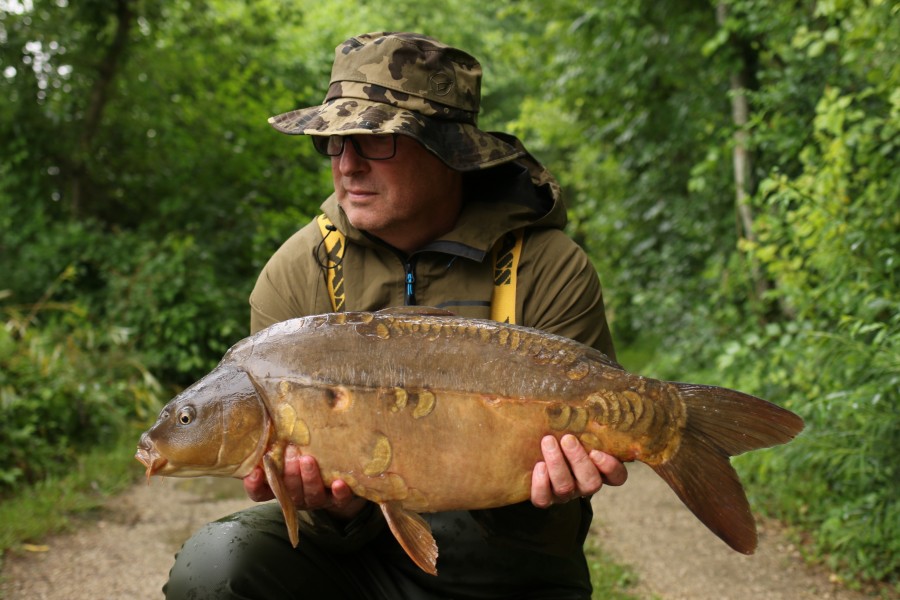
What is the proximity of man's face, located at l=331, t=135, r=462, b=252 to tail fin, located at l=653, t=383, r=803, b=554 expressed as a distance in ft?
2.85

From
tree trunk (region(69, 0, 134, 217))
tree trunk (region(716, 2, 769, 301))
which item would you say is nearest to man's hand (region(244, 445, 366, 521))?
tree trunk (region(716, 2, 769, 301))

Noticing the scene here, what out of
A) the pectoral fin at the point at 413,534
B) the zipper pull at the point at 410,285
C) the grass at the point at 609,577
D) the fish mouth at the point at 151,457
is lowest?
the grass at the point at 609,577

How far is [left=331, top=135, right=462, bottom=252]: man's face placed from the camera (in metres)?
2.24

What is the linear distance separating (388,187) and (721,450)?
103cm

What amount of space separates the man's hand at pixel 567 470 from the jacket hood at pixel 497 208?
61 cm

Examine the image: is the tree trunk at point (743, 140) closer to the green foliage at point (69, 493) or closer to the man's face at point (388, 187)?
the man's face at point (388, 187)

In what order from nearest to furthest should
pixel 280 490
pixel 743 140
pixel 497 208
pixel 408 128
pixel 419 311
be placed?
pixel 280 490, pixel 419 311, pixel 408 128, pixel 497 208, pixel 743 140

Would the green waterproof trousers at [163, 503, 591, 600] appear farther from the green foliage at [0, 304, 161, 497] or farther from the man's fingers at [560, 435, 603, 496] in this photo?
the green foliage at [0, 304, 161, 497]

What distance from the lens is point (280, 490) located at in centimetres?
173

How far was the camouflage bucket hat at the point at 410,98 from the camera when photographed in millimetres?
2219

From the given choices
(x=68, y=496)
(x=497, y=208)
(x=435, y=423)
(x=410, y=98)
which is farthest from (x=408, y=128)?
(x=68, y=496)

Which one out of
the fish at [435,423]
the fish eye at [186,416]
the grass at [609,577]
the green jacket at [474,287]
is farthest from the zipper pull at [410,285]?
the grass at [609,577]

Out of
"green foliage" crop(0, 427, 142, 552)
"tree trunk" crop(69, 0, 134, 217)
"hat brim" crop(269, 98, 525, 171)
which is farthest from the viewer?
Result: "tree trunk" crop(69, 0, 134, 217)

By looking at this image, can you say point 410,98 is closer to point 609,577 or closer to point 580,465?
point 580,465
